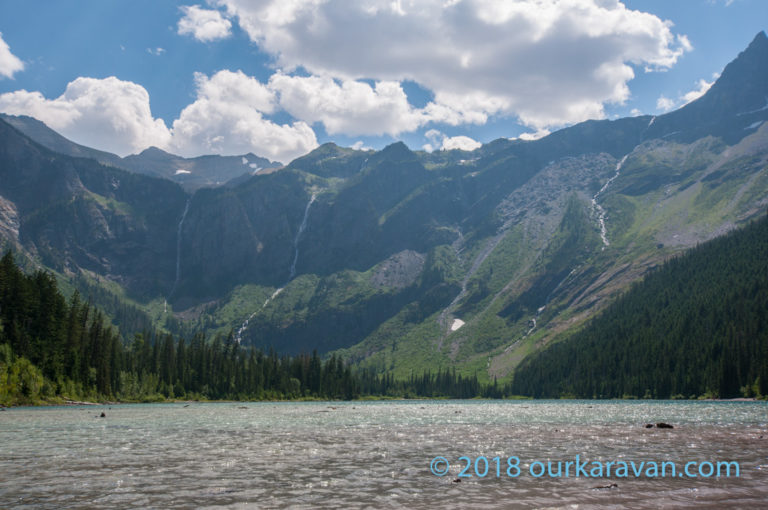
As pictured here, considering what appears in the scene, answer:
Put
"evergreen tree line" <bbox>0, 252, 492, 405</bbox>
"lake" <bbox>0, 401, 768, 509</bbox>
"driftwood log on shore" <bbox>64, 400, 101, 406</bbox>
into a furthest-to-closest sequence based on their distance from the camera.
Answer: "driftwood log on shore" <bbox>64, 400, 101, 406</bbox>
"evergreen tree line" <bbox>0, 252, 492, 405</bbox>
"lake" <bbox>0, 401, 768, 509</bbox>

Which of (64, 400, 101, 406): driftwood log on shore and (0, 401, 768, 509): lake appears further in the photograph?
(64, 400, 101, 406): driftwood log on shore

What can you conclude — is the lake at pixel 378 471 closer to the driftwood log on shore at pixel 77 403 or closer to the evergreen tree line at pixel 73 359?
the evergreen tree line at pixel 73 359

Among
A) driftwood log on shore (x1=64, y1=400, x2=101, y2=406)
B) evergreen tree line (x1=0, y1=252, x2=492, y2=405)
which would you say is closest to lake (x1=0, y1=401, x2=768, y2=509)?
evergreen tree line (x1=0, y1=252, x2=492, y2=405)

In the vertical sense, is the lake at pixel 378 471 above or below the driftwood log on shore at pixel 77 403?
above

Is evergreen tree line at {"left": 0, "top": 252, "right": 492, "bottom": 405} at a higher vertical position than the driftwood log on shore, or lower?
higher

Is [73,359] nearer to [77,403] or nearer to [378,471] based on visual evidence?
[77,403]

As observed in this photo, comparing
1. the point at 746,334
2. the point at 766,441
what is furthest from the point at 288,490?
the point at 746,334

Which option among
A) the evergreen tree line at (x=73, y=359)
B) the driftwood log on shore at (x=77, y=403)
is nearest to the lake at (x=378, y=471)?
the evergreen tree line at (x=73, y=359)

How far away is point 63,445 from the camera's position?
1583 inches

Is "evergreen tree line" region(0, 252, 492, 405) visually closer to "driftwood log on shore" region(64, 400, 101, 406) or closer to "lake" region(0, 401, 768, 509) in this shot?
"driftwood log on shore" region(64, 400, 101, 406)

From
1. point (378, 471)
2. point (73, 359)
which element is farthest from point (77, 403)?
point (378, 471)

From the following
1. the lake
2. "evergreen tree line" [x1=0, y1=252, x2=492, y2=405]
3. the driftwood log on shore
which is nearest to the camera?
the lake

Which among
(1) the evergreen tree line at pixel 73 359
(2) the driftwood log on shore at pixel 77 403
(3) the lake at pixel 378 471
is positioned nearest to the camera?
(3) the lake at pixel 378 471

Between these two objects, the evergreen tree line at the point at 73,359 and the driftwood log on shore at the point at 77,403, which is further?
the driftwood log on shore at the point at 77,403
